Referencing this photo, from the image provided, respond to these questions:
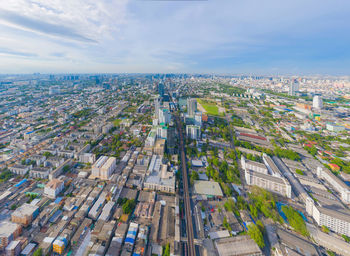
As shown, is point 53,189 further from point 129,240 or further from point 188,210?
point 188,210

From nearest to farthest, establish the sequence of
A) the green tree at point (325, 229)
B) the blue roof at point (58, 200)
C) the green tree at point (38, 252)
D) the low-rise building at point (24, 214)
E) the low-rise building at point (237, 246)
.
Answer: the green tree at point (38, 252) < the low-rise building at point (237, 246) < the low-rise building at point (24, 214) < the green tree at point (325, 229) < the blue roof at point (58, 200)

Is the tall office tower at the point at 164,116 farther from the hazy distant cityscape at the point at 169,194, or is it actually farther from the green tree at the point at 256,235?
the green tree at the point at 256,235

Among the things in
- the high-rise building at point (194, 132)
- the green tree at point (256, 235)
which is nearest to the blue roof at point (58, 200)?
the green tree at point (256, 235)

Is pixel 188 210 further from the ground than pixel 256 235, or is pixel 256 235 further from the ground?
pixel 256 235

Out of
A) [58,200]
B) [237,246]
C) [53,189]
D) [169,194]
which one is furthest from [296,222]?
[53,189]

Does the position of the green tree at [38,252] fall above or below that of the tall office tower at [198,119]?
below

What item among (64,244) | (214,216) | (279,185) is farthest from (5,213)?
(279,185)

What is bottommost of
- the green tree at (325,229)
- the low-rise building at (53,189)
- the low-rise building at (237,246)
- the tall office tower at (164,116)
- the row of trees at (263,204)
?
the green tree at (325,229)

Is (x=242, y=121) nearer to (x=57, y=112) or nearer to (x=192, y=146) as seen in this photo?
(x=192, y=146)

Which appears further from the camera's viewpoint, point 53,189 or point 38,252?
point 53,189

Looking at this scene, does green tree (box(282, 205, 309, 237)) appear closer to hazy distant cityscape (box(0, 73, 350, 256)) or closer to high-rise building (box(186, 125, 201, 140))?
hazy distant cityscape (box(0, 73, 350, 256))

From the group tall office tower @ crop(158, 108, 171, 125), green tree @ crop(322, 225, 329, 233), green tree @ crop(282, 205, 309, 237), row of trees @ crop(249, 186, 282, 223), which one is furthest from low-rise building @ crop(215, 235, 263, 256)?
tall office tower @ crop(158, 108, 171, 125)
